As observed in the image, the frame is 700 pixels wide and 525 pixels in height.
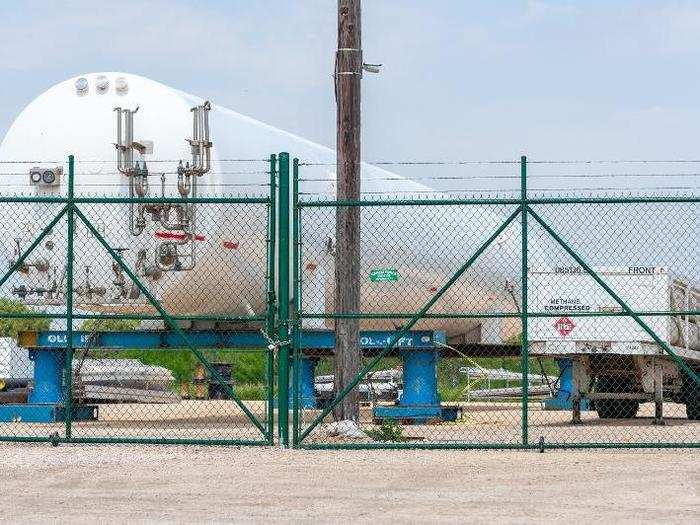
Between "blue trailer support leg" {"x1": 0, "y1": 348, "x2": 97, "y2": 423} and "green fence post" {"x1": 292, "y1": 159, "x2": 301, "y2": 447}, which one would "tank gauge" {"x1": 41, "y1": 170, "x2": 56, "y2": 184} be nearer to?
"blue trailer support leg" {"x1": 0, "y1": 348, "x2": 97, "y2": 423}

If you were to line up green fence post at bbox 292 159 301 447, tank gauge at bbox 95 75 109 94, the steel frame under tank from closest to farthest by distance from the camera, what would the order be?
green fence post at bbox 292 159 301 447
tank gauge at bbox 95 75 109 94
the steel frame under tank

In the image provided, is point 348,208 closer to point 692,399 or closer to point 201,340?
point 201,340

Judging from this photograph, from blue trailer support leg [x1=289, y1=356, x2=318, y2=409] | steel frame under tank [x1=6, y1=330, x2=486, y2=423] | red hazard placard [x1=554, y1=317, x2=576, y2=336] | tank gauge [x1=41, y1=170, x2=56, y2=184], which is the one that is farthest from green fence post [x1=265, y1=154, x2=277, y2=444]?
blue trailer support leg [x1=289, y1=356, x2=318, y2=409]

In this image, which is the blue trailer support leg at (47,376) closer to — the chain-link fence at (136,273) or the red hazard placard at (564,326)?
the chain-link fence at (136,273)

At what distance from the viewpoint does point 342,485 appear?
1180cm

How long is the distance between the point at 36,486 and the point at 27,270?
7182mm

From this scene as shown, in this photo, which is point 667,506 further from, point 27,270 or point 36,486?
point 27,270

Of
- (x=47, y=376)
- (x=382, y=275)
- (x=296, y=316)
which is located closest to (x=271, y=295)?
(x=296, y=316)

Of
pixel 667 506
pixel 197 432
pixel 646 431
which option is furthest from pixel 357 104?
pixel 667 506

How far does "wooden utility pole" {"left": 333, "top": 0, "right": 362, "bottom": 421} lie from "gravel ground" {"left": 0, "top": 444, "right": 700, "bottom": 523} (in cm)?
234

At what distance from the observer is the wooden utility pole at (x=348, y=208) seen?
54.5ft

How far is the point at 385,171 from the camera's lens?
22859mm

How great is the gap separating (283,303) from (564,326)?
679 centimetres

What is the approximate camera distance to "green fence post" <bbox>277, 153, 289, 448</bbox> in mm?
14586
